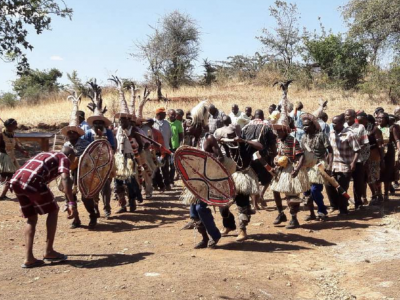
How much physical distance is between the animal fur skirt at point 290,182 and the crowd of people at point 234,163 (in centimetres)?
2

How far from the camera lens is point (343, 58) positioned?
2742 cm

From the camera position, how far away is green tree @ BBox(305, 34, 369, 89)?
27.0m

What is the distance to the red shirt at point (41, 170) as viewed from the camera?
5977 millimetres

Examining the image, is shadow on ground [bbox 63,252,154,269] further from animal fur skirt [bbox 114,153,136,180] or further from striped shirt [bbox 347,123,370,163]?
striped shirt [bbox 347,123,370,163]

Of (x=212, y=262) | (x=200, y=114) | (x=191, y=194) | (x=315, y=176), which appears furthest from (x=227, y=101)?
(x=212, y=262)

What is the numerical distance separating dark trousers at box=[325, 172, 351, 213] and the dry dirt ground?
0.24 metres

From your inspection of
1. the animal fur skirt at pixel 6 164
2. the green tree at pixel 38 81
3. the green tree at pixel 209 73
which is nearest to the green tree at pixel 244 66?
the green tree at pixel 209 73

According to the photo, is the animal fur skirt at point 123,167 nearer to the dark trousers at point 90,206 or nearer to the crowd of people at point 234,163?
the crowd of people at point 234,163

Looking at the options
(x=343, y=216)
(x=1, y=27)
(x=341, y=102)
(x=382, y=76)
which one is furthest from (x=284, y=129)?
(x=382, y=76)

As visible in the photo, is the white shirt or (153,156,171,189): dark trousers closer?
(153,156,171,189): dark trousers

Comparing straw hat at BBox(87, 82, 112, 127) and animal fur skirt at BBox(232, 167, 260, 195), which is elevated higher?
straw hat at BBox(87, 82, 112, 127)

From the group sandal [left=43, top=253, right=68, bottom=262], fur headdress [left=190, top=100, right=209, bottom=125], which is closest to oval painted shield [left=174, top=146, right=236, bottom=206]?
fur headdress [left=190, top=100, right=209, bottom=125]

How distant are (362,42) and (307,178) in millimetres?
20475

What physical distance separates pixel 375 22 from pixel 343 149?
18.4 metres
